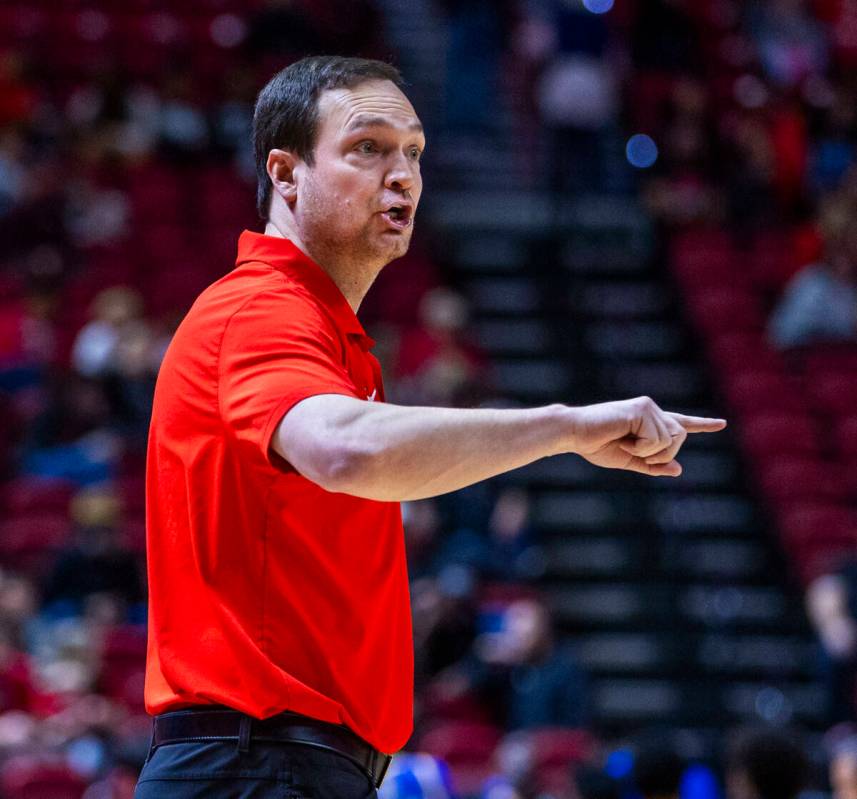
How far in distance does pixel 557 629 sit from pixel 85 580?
2895mm

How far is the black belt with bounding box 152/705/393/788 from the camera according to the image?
2.37 meters

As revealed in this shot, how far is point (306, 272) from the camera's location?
261 cm

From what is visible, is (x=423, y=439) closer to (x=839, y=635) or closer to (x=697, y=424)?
(x=697, y=424)

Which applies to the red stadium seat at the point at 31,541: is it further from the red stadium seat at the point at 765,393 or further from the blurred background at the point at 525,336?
the red stadium seat at the point at 765,393

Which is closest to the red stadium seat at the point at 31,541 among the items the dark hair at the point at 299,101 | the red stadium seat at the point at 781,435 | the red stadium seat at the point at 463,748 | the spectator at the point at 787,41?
the red stadium seat at the point at 463,748

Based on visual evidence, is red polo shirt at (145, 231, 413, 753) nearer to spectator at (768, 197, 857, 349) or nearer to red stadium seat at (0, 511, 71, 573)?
red stadium seat at (0, 511, 71, 573)

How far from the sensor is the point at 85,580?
8719 millimetres

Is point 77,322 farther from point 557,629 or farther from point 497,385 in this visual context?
point 557,629

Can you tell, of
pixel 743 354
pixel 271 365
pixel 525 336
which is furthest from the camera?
pixel 525 336

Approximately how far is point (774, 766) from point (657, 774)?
46 cm

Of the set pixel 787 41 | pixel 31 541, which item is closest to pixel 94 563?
pixel 31 541

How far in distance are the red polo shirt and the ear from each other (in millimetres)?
226

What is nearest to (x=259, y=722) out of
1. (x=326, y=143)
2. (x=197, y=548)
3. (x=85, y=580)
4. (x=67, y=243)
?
(x=197, y=548)

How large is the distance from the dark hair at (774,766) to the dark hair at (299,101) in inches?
95.1
